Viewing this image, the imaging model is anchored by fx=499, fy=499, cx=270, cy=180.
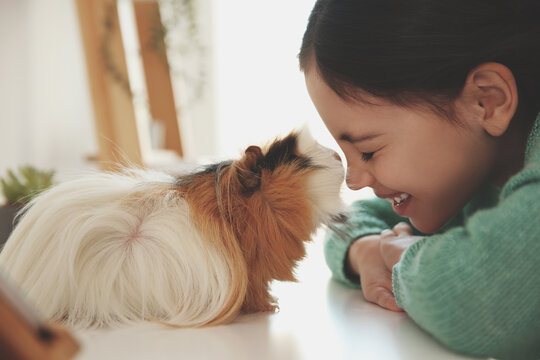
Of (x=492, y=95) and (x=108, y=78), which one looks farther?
(x=108, y=78)

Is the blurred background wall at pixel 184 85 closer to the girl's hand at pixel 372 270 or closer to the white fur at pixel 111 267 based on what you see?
the girl's hand at pixel 372 270

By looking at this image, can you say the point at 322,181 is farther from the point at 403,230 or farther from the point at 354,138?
the point at 403,230

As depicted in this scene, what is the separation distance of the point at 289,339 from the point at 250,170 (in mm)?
184

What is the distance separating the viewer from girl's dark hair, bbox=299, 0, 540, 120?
0.58m

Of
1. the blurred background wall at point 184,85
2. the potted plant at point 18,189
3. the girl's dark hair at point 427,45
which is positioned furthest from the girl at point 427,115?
the blurred background wall at point 184,85

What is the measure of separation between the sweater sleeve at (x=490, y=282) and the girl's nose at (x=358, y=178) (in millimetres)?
213

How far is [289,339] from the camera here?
464 mm

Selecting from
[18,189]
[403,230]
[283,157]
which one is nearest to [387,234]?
A: [403,230]

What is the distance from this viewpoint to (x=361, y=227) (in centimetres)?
78

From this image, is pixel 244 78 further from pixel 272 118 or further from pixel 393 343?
pixel 393 343

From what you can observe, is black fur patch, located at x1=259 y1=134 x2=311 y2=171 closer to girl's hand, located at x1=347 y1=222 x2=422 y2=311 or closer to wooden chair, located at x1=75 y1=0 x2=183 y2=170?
girl's hand, located at x1=347 y1=222 x2=422 y2=311

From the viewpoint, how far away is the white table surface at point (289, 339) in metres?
0.42

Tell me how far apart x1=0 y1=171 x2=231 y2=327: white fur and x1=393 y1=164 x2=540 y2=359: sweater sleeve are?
8.2 inches

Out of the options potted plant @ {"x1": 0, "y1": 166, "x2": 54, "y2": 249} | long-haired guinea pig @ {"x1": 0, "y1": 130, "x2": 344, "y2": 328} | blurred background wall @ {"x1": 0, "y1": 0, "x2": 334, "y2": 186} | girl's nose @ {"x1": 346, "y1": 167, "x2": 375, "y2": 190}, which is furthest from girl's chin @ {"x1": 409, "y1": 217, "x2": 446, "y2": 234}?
blurred background wall @ {"x1": 0, "y1": 0, "x2": 334, "y2": 186}
